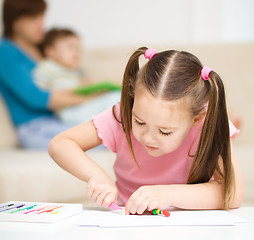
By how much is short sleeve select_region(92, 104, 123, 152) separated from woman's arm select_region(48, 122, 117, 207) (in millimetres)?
15

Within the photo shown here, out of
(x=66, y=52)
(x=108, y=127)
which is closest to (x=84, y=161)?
(x=108, y=127)

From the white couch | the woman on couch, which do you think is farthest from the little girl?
the woman on couch

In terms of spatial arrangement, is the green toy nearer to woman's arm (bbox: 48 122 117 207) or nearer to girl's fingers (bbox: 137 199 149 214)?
woman's arm (bbox: 48 122 117 207)

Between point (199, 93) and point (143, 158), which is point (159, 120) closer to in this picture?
point (199, 93)

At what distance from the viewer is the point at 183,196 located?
91 cm

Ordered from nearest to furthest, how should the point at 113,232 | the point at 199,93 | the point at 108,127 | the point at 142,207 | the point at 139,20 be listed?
the point at 113,232 < the point at 142,207 < the point at 199,93 < the point at 108,127 < the point at 139,20

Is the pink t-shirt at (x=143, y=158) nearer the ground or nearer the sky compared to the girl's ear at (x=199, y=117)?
Answer: nearer the ground

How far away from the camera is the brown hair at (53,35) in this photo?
2.29 metres

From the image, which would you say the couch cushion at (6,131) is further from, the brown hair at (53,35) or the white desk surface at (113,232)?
the white desk surface at (113,232)

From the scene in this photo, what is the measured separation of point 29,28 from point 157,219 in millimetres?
1696

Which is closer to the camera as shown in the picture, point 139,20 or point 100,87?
point 100,87

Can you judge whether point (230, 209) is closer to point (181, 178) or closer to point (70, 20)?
point (181, 178)

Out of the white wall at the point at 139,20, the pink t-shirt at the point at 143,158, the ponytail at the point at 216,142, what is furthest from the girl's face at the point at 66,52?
the ponytail at the point at 216,142

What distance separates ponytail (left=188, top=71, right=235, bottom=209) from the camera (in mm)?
903
